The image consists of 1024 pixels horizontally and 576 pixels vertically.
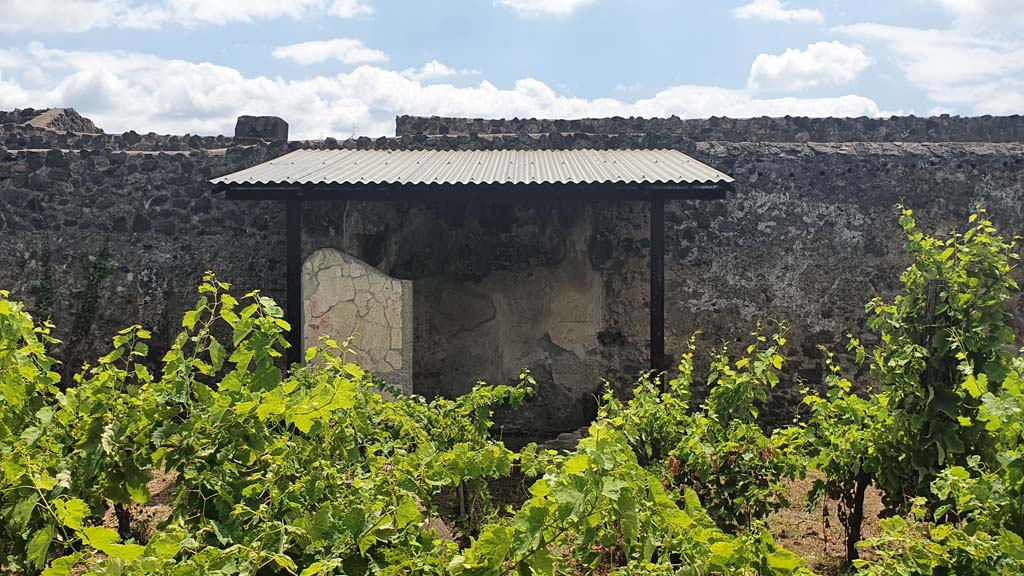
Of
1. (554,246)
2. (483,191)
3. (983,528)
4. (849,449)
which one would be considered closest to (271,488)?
(983,528)

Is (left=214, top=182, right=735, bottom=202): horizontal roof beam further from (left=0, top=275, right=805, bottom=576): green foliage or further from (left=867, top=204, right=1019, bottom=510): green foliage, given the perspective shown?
(left=0, top=275, right=805, bottom=576): green foliage

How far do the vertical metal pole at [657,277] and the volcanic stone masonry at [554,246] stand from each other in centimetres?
115

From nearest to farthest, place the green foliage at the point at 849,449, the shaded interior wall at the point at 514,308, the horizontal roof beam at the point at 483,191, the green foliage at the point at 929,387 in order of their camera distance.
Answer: the green foliage at the point at 929,387 → the green foliage at the point at 849,449 → the horizontal roof beam at the point at 483,191 → the shaded interior wall at the point at 514,308

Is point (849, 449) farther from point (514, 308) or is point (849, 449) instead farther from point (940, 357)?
point (514, 308)

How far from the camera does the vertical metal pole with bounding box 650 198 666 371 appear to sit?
5758 mm

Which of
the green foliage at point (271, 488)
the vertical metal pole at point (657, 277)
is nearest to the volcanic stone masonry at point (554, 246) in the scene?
the vertical metal pole at point (657, 277)

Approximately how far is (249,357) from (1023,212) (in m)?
7.60

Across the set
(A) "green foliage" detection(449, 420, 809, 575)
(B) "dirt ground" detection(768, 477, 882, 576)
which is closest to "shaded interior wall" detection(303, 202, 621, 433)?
(B) "dirt ground" detection(768, 477, 882, 576)

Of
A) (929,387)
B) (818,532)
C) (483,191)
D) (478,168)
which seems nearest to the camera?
(929,387)

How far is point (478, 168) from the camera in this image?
Answer: 6.30m

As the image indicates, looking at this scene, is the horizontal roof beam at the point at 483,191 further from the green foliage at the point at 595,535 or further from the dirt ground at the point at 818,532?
the green foliage at the point at 595,535

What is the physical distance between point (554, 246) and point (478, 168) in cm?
110

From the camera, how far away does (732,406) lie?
3.98m

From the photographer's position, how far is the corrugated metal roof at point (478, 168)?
557 centimetres
